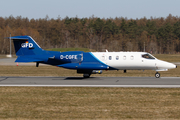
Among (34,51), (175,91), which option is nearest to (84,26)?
(34,51)

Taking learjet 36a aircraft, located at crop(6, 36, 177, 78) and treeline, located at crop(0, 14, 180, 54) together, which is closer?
learjet 36a aircraft, located at crop(6, 36, 177, 78)

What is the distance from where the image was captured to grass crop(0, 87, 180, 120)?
34.9ft

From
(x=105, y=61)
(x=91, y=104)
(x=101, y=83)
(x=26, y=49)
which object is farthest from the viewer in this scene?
(x=26, y=49)

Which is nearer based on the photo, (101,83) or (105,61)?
(101,83)

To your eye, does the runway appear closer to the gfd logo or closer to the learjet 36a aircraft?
the learjet 36a aircraft

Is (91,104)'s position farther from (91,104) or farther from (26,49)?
(26,49)

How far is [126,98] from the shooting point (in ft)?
47.5

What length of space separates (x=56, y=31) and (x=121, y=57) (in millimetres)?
145150

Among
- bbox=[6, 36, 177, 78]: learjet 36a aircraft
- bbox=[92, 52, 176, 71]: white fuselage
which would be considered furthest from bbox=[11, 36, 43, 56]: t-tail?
bbox=[92, 52, 176, 71]: white fuselage

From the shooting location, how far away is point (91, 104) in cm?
1288

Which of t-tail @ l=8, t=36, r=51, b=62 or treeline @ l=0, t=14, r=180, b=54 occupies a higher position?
treeline @ l=0, t=14, r=180, b=54

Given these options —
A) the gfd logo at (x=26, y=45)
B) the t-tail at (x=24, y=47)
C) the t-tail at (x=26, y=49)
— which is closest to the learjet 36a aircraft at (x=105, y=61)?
the t-tail at (x=26, y=49)

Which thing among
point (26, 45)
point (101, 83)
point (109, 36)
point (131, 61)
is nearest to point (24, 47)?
point (26, 45)

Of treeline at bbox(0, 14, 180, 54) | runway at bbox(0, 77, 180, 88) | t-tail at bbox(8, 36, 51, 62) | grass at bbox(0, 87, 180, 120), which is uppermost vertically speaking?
treeline at bbox(0, 14, 180, 54)
